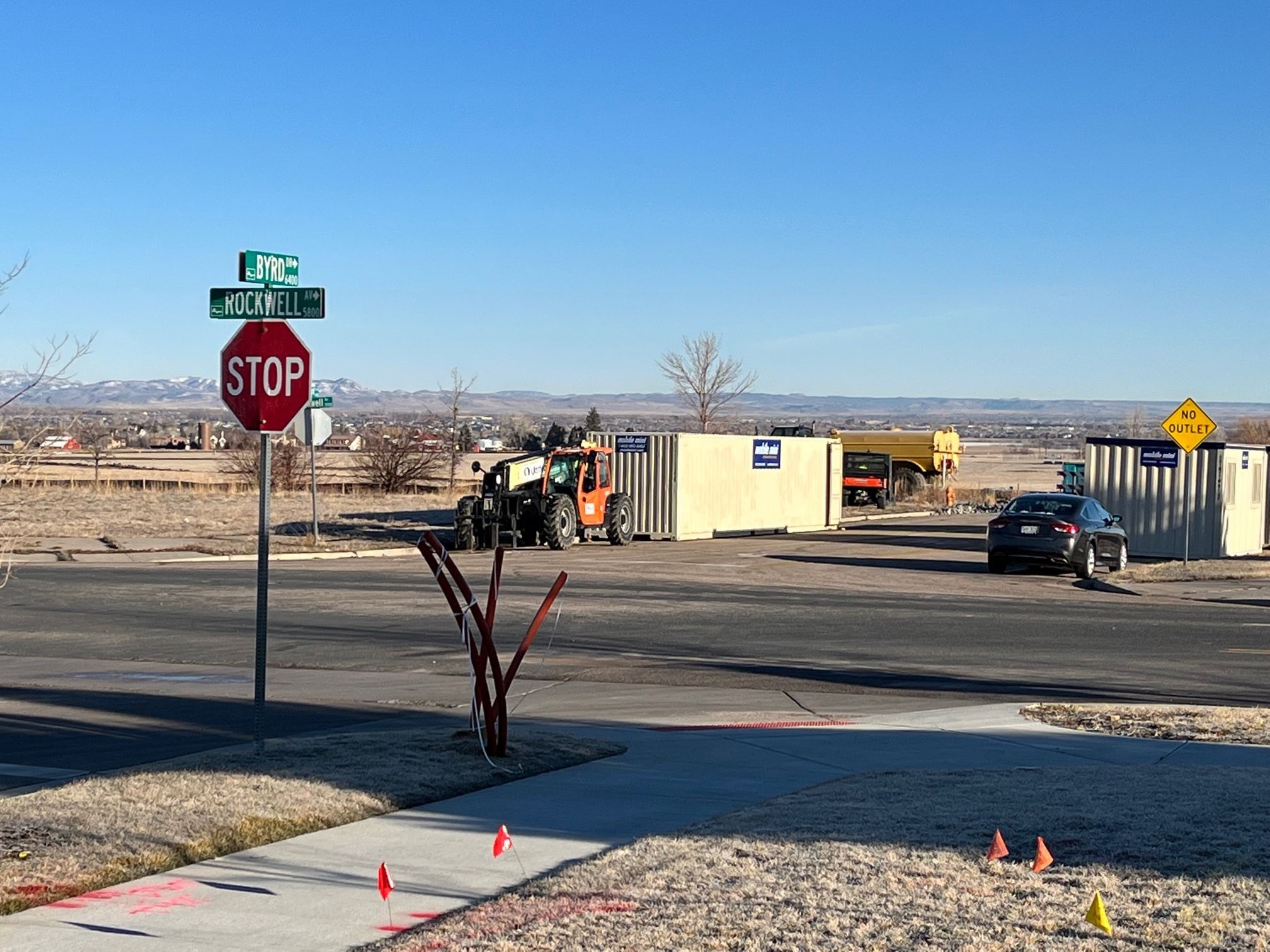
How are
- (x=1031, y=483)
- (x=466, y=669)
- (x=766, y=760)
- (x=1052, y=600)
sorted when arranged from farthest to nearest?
(x=1031, y=483) < (x=1052, y=600) < (x=466, y=669) < (x=766, y=760)

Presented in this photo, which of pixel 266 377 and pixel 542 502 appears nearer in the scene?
pixel 266 377

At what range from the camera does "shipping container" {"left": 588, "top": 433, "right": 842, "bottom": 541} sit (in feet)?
135

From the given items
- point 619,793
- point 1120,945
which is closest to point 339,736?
point 619,793

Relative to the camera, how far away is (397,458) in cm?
5962

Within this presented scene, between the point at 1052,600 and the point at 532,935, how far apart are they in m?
20.6

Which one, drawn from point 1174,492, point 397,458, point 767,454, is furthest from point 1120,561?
point 397,458

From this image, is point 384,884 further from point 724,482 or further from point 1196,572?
point 724,482

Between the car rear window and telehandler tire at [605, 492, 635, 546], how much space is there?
34.7 ft

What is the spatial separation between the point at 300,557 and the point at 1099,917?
93.4ft

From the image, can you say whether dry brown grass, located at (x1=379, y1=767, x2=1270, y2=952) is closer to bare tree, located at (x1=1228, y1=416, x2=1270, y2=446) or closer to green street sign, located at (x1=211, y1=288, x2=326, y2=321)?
green street sign, located at (x1=211, y1=288, x2=326, y2=321)

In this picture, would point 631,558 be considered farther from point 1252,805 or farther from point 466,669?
point 1252,805

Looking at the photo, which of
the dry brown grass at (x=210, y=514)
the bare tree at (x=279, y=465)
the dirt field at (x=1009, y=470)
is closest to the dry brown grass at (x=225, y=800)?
the dry brown grass at (x=210, y=514)

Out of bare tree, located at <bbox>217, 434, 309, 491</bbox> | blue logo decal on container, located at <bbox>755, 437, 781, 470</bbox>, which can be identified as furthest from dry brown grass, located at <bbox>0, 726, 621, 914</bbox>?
bare tree, located at <bbox>217, 434, 309, 491</bbox>

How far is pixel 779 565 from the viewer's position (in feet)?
107
